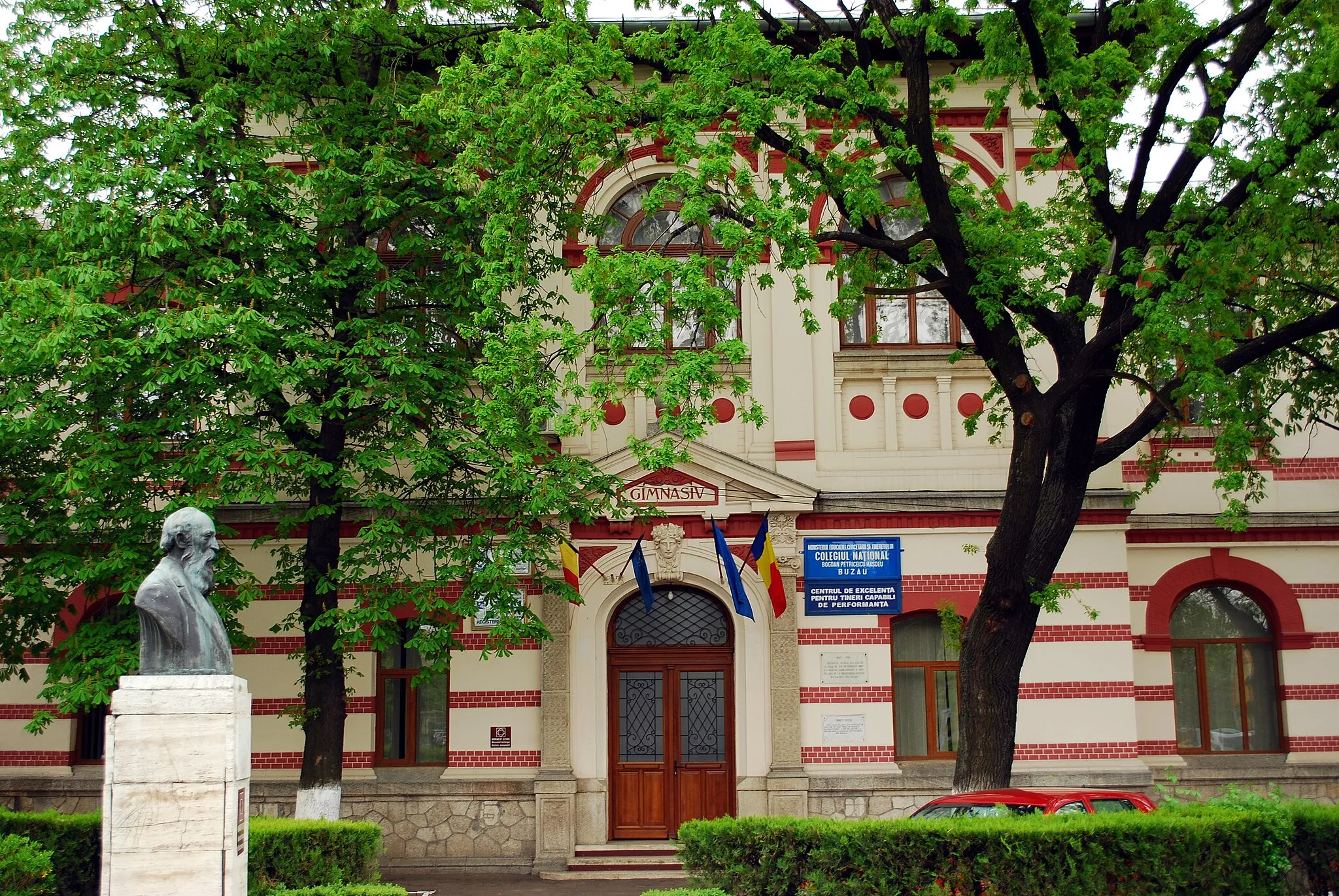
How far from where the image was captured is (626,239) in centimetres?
1795

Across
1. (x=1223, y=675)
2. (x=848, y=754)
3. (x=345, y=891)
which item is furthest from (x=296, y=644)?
(x=1223, y=675)

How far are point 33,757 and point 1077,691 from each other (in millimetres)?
13677

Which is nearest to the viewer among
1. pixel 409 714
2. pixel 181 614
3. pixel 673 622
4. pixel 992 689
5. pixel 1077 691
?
pixel 181 614

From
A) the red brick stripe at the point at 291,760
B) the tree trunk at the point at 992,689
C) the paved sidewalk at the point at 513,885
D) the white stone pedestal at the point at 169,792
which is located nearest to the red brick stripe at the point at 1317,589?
the tree trunk at the point at 992,689

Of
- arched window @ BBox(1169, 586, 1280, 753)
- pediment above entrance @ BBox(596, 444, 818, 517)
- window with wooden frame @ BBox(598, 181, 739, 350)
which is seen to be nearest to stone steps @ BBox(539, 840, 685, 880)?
pediment above entrance @ BBox(596, 444, 818, 517)

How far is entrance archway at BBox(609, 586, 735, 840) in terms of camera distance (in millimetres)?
16641

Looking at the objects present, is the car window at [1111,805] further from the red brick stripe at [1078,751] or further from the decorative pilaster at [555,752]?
the decorative pilaster at [555,752]

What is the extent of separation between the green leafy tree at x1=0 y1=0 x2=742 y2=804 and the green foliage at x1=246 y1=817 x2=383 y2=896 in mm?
2178

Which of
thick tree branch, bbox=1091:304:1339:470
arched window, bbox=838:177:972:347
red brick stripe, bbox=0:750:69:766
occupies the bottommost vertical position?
red brick stripe, bbox=0:750:69:766

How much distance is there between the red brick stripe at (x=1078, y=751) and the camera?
1639cm

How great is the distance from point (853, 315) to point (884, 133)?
4.83 meters

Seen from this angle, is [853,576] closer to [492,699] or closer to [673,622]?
[673,622]

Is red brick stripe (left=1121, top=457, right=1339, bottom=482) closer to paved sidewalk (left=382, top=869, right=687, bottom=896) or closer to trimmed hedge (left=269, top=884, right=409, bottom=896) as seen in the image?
paved sidewalk (left=382, top=869, right=687, bottom=896)

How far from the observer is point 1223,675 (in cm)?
1775
